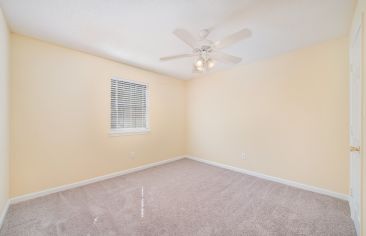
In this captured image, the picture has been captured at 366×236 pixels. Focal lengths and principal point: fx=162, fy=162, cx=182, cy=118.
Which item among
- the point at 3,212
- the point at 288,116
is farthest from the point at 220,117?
the point at 3,212

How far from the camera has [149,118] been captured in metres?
3.91

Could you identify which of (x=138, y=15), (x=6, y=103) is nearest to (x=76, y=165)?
(x=6, y=103)

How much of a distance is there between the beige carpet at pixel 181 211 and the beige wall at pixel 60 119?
39 cm

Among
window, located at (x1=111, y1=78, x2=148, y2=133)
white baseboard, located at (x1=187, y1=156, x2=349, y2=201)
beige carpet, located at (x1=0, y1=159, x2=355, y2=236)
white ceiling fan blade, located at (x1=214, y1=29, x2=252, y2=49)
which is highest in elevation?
white ceiling fan blade, located at (x1=214, y1=29, x2=252, y2=49)

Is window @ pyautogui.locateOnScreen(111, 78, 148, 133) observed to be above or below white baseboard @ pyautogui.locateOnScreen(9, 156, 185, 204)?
above

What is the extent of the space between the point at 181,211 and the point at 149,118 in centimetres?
233

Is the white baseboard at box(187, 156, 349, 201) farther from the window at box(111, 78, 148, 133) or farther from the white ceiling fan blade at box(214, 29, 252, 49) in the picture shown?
the white ceiling fan blade at box(214, 29, 252, 49)

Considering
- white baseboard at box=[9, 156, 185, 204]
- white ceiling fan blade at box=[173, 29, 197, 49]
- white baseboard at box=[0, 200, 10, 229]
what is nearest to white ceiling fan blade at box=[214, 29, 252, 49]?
white ceiling fan blade at box=[173, 29, 197, 49]

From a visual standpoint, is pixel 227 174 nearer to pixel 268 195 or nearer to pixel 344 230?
pixel 268 195

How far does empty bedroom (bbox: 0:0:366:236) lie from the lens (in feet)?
5.77

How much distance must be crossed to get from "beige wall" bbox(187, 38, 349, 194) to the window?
5.55ft

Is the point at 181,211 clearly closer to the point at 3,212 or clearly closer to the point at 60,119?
the point at 3,212

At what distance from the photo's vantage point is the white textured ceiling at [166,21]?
5.52ft

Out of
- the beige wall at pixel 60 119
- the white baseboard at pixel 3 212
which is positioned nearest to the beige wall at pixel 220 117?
the beige wall at pixel 60 119
